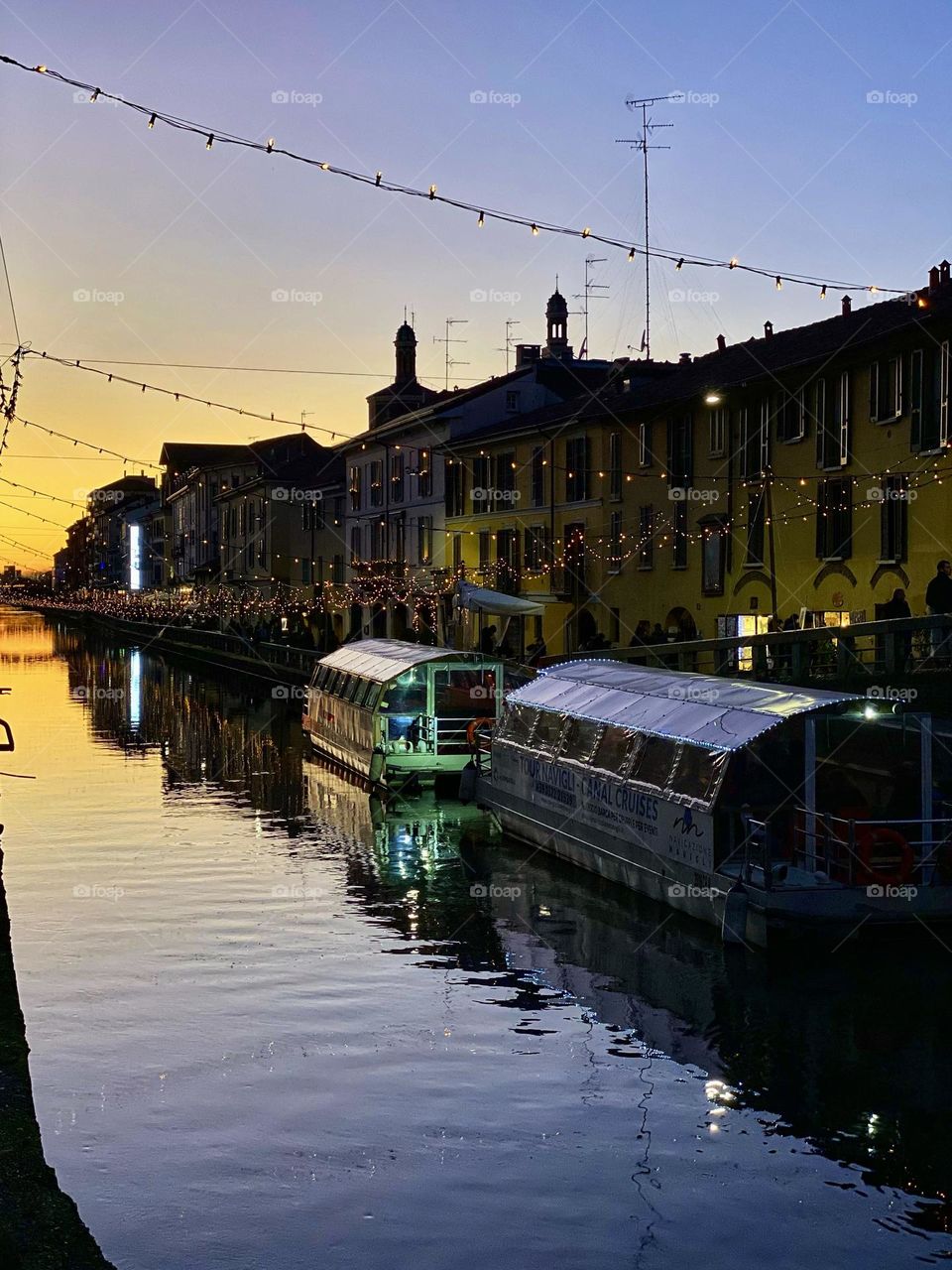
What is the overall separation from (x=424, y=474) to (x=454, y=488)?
4274 mm

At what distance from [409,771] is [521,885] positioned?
11.3 meters

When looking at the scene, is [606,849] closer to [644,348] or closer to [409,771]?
[409,771]

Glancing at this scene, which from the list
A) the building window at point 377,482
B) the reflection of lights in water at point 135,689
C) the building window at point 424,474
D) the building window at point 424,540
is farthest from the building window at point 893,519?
the building window at point 377,482

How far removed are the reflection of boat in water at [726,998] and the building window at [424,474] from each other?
4857 cm

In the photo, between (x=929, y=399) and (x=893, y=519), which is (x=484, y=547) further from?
(x=929, y=399)

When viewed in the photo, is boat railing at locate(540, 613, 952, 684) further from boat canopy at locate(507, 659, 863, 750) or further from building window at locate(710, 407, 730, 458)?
building window at locate(710, 407, 730, 458)

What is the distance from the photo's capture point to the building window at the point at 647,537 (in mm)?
53594

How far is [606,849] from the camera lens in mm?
25328

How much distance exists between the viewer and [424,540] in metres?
75.9

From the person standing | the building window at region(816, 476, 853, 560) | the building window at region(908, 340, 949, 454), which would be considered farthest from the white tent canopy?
the person standing

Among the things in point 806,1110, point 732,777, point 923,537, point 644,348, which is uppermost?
point 644,348

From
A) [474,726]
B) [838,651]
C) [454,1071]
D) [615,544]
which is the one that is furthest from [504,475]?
[454,1071]

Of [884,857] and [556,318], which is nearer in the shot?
[884,857]

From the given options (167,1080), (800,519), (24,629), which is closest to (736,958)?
(167,1080)
